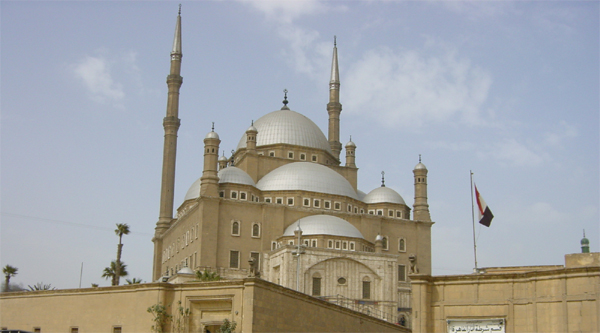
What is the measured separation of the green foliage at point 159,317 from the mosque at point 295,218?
1648 cm

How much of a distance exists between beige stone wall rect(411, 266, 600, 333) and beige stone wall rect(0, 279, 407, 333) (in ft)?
17.4

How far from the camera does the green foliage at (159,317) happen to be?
75.6 ft

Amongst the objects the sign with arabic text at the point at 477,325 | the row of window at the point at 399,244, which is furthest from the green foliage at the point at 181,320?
the row of window at the point at 399,244

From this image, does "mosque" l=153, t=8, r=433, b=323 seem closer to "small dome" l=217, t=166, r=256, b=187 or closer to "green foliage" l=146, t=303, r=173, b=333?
"small dome" l=217, t=166, r=256, b=187

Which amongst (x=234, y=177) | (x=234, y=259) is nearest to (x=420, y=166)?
(x=234, y=177)

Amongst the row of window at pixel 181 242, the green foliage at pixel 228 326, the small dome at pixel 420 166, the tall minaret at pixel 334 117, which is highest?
the tall minaret at pixel 334 117

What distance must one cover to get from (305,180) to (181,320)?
92.2 ft

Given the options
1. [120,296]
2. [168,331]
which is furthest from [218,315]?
[120,296]

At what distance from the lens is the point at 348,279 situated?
43.5 metres

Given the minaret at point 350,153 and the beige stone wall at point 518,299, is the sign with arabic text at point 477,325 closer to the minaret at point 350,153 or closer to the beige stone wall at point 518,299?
the beige stone wall at point 518,299

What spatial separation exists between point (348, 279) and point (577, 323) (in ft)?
87.6

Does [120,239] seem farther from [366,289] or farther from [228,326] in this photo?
[228,326]

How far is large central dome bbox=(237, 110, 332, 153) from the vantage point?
187 feet

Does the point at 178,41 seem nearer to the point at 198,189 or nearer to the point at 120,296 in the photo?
the point at 198,189
